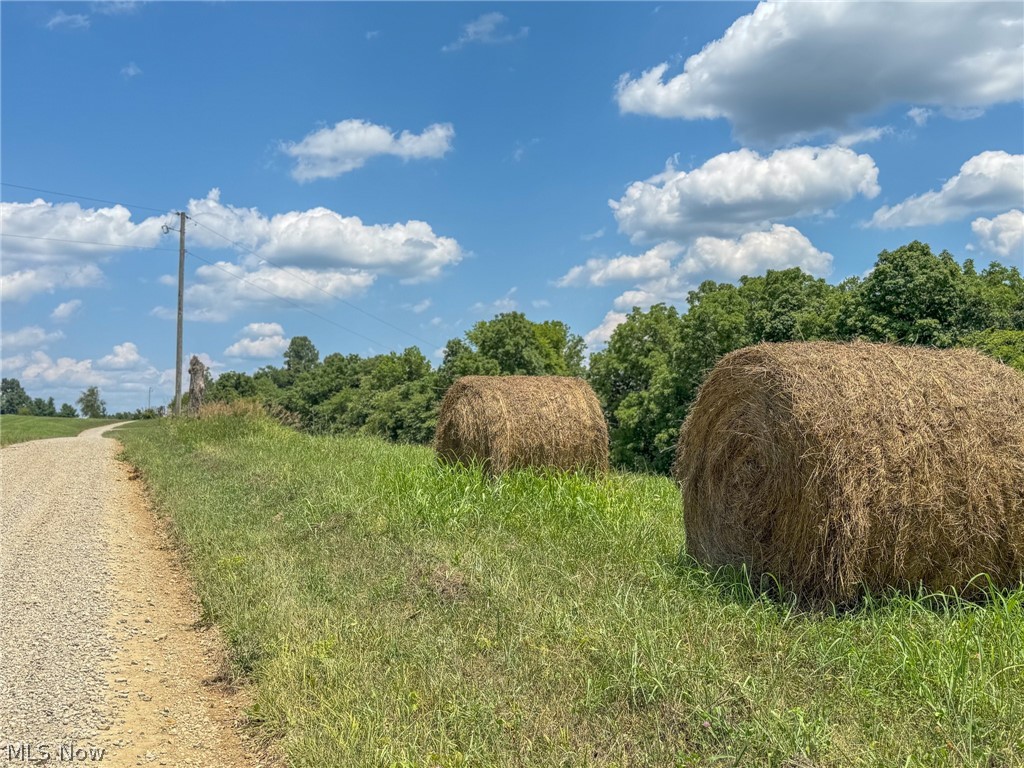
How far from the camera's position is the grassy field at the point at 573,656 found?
3.49 m

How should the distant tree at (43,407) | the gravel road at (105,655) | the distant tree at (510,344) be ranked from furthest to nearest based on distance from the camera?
the distant tree at (43,407), the distant tree at (510,344), the gravel road at (105,655)

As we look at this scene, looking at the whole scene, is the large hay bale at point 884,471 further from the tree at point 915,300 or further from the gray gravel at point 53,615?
the tree at point 915,300

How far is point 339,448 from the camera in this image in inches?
612

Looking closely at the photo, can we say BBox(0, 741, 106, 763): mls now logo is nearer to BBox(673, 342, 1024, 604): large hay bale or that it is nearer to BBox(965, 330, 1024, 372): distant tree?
BBox(673, 342, 1024, 604): large hay bale

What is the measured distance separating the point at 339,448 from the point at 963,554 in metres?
12.4

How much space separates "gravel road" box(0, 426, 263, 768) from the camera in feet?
13.3

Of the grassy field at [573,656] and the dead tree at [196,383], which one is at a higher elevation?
the dead tree at [196,383]

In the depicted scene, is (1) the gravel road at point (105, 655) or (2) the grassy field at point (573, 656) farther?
(1) the gravel road at point (105, 655)

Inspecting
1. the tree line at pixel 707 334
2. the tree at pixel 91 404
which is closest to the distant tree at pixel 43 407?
the tree at pixel 91 404

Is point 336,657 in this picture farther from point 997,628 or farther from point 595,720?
point 997,628

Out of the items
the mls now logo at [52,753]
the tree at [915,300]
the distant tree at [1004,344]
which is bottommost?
the mls now logo at [52,753]

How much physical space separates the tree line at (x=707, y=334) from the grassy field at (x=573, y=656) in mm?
2926

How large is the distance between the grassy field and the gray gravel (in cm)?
92

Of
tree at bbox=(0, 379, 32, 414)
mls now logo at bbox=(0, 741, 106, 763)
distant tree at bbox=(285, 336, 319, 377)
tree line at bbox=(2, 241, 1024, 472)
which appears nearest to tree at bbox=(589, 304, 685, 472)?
tree line at bbox=(2, 241, 1024, 472)
